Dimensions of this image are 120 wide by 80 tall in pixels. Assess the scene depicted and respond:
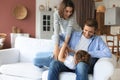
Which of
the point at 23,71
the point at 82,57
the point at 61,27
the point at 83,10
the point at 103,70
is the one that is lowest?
the point at 23,71

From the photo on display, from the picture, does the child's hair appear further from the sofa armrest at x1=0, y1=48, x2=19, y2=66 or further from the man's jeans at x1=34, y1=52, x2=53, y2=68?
the sofa armrest at x1=0, y1=48, x2=19, y2=66

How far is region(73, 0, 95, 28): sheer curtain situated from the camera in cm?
777

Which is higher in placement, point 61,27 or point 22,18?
point 22,18

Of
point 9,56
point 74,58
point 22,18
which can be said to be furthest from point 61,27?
point 22,18

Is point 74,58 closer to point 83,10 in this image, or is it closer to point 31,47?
point 31,47

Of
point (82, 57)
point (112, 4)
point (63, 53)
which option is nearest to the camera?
point (82, 57)

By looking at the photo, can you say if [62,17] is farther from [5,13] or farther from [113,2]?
[113,2]

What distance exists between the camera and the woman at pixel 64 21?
264cm

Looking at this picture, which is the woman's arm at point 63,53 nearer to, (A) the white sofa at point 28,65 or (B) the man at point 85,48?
(B) the man at point 85,48

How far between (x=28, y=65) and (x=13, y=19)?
469 cm

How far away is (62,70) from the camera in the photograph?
2518mm

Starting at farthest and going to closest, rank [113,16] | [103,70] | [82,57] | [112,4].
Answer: [112,4], [113,16], [82,57], [103,70]

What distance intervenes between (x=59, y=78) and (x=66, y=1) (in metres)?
0.86

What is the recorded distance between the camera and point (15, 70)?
284cm
